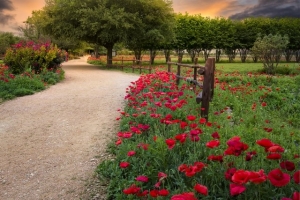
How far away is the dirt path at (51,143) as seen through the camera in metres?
3.51

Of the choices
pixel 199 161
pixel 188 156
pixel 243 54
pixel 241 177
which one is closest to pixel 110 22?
pixel 188 156

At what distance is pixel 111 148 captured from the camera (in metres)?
4.54

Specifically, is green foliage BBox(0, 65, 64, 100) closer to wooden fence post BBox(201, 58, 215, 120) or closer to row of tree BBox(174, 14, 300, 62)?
wooden fence post BBox(201, 58, 215, 120)

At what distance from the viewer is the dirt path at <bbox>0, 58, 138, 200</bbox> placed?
351 centimetres

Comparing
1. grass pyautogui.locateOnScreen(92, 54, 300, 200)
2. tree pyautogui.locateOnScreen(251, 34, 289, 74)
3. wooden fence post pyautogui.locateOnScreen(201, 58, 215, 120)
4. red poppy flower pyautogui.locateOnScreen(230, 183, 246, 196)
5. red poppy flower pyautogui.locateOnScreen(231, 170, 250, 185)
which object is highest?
tree pyautogui.locateOnScreen(251, 34, 289, 74)

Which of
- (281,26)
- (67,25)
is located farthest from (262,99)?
(281,26)

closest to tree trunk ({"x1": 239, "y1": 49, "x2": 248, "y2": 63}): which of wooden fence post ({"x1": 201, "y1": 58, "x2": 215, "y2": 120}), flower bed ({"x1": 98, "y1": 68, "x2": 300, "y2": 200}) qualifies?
flower bed ({"x1": 98, "y1": 68, "x2": 300, "y2": 200})

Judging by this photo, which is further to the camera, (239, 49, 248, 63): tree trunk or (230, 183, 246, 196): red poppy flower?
(239, 49, 248, 63): tree trunk

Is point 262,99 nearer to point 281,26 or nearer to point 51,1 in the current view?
point 51,1

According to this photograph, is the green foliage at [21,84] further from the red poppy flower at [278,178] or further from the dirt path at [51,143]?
the red poppy flower at [278,178]

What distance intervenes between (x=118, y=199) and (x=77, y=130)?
3256mm

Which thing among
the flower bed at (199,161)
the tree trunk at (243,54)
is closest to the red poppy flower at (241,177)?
the flower bed at (199,161)

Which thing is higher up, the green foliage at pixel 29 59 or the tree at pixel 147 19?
the tree at pixel 147 19

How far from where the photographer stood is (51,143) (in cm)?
503
